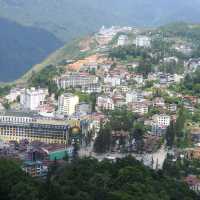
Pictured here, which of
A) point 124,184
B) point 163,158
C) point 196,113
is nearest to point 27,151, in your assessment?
point 163,158

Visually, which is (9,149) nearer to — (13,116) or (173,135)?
(13,116)

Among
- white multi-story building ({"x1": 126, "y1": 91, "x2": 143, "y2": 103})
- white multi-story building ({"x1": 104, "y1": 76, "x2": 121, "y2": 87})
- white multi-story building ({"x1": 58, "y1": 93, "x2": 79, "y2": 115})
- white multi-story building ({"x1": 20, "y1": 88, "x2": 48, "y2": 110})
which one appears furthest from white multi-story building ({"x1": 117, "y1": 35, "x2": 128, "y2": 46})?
white multi-story building ({"x1": 58, "y1": 93, "x2": 79, "y2": 115})

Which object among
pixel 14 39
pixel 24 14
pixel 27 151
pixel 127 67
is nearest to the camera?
pixel 27 151

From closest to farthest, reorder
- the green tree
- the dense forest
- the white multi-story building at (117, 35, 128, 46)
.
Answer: the dense forest → the green tree → the white multi-story building at (117, 35, 128, 46)

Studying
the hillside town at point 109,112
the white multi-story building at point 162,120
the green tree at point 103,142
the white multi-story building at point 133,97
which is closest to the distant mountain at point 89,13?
the hillside town at point 109,112

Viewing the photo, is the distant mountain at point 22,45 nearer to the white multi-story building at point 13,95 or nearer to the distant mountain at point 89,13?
the distant mountain at point 89,13

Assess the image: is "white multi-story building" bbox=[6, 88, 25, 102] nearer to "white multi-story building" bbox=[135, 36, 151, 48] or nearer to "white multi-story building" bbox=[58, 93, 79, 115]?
"white multi-story building" bbox=[58, 93, 79, 115]

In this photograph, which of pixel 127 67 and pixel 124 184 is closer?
pixel 124 184

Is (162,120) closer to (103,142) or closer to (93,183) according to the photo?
(103,142)
